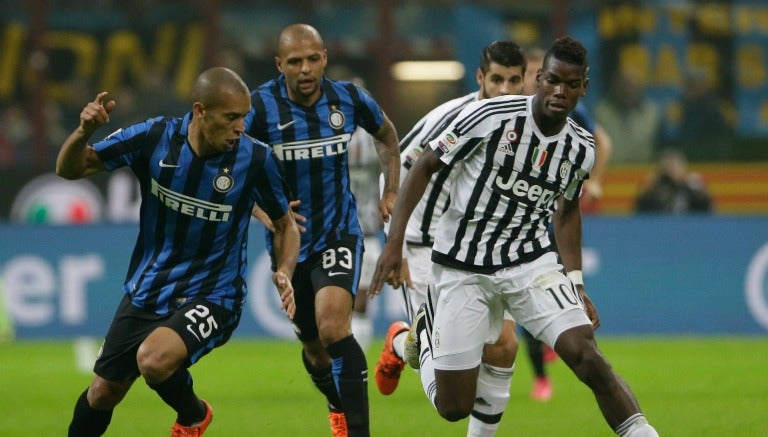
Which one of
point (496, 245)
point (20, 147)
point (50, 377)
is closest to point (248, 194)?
point (496, 245)

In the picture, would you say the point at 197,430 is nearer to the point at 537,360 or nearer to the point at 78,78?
the point at 537,360

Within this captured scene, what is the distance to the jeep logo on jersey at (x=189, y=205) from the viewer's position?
22.3 ft

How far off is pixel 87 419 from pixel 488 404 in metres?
2.05

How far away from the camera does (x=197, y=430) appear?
7.21 m

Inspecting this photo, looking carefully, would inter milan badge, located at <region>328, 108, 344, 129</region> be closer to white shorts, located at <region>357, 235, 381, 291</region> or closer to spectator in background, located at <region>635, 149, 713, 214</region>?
Result: white shorts, located at <region>357, 235, 381, 291</region>

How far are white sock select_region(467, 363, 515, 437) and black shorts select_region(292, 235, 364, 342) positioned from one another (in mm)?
910

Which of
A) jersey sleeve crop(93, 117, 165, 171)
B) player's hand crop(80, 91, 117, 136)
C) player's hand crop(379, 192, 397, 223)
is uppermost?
player's hand crop(80, 91, 117, 136)

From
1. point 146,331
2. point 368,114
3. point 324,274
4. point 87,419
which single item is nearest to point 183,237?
point 146,331

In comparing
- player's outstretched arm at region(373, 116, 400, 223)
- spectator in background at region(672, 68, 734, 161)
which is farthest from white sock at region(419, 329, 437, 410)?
spectator in background at region(672, 68, 734, 161)

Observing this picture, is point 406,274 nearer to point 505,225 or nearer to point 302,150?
point 302,150

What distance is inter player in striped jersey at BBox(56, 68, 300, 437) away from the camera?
664 centimetres

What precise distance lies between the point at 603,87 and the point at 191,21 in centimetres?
556

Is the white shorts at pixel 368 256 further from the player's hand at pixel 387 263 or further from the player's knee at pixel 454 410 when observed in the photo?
the player's hand at pixel 387 263

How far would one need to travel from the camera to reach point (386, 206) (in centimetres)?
800
